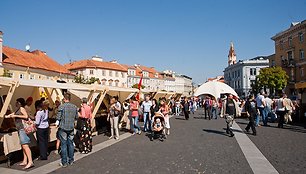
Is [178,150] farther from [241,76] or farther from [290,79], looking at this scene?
[241,76]

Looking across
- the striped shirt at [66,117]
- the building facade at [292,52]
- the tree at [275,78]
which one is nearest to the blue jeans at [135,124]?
the striped shirt at [66,117]

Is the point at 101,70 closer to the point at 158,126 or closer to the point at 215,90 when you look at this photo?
the point at 215,90

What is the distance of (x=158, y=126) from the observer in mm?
10383

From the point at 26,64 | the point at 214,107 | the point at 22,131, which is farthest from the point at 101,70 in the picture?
the point at 22,131

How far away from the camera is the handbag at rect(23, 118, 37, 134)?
6734 millimetres

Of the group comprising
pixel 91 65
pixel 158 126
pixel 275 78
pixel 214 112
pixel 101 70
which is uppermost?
pixel 91 65

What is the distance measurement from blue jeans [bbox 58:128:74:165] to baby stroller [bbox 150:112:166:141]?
4179mm

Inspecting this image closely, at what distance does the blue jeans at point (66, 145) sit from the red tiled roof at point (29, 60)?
126 ft

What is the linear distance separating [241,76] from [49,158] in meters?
87.0

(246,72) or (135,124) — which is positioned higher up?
(246,72)

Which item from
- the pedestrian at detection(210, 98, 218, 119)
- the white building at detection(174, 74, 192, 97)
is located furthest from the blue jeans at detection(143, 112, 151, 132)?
the white building at detection(174, 74, 192, 97)

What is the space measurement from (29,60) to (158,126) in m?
42.0

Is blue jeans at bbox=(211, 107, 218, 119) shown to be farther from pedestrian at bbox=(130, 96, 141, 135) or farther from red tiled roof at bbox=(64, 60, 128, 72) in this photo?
red tiled roof at bbox=(64, 60, 128, 72)

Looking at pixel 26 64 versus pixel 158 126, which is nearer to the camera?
pixel 158 126
